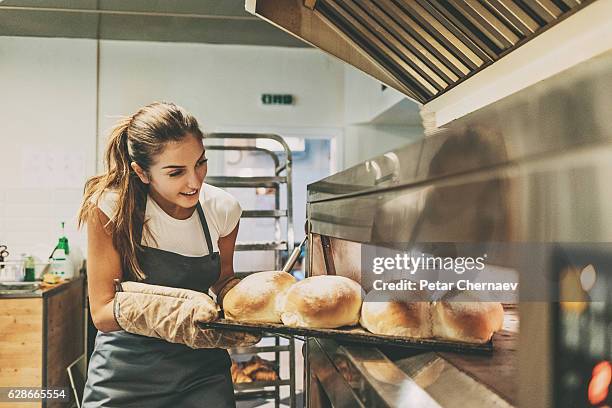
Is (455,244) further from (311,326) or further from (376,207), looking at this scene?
(311,326)

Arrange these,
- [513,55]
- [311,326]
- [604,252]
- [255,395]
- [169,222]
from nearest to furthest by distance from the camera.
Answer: [604,252], [311,326], [513,55], [169,222], [255,395]

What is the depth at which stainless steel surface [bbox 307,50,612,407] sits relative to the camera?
0.27 m

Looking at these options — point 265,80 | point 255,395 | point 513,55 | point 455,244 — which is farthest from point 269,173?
point 455,244

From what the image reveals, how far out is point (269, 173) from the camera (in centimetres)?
489

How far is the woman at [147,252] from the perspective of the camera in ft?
4.75

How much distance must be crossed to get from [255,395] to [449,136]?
10.5 feet

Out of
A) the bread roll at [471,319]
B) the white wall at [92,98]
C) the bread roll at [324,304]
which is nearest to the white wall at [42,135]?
the white wall at [92,98]

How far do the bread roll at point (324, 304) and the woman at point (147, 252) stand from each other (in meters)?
0.69

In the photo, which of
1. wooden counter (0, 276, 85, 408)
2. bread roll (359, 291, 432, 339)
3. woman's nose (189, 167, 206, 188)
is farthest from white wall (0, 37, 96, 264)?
bread roll (359, 291, 432, 339)

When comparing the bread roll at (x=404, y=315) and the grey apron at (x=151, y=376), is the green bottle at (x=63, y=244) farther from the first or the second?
the bread roll at (x=404, y=315)

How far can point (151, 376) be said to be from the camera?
58.3 inches

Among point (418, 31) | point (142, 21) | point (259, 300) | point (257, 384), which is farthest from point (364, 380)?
point (142, 21)

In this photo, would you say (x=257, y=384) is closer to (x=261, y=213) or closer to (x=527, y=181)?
(x=261, y=213)

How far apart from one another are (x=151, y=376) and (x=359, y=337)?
98cm
